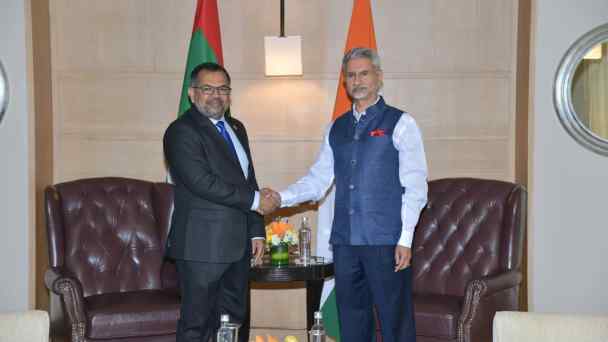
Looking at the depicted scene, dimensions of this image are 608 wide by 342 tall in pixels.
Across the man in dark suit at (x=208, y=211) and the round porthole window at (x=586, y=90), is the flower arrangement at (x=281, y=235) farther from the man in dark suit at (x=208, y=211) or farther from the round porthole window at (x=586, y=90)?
the round porthole window at (x=586, y=90)

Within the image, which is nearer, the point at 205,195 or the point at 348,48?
the point at 205,195

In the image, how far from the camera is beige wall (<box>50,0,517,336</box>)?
4949 mm

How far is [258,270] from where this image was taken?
4.08 m

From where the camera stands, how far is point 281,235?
4277 millimetres

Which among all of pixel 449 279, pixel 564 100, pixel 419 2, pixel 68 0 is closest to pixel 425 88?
pixel 419 2

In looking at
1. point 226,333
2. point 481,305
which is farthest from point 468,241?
point 226,333

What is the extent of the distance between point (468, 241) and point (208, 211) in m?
1.64

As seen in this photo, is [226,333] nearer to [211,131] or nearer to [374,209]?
[374,209]

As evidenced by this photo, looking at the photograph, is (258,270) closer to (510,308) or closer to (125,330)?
(125,330)

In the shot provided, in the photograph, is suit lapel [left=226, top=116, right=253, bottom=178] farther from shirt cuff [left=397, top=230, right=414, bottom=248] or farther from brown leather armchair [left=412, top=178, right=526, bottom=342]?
brown leather armchair [left=412, top=178, right=526, bottom=342]

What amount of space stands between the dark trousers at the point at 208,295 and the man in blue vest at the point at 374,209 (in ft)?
1.55

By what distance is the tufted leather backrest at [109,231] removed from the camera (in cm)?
444

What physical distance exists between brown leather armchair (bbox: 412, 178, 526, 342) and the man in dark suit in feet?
3.37

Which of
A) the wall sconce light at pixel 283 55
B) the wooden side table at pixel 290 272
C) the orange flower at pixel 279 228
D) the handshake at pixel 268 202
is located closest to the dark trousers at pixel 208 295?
the handshake at pixel 268 202
